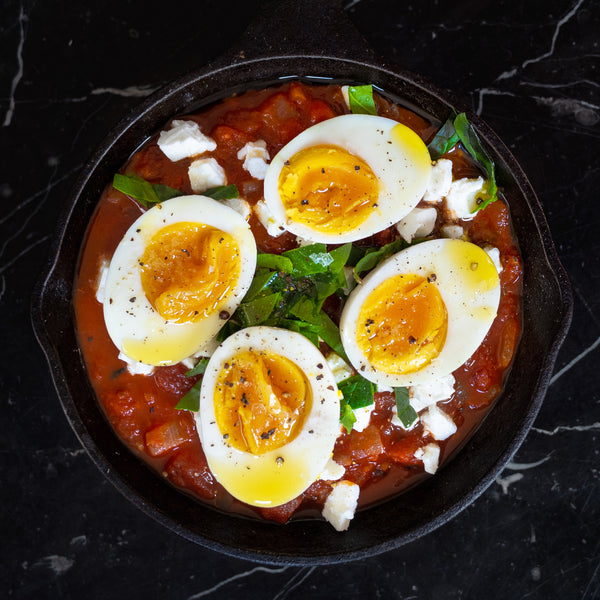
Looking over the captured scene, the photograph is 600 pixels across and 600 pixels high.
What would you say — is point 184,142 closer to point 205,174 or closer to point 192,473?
point 205,174

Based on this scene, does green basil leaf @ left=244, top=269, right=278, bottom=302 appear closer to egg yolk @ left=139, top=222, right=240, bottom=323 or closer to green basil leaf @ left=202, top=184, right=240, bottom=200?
egg yolk @ left=139, top=222, right=240, bottom=323

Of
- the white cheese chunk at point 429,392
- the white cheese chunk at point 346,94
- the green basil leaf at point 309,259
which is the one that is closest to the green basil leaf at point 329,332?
the green basil leaf at point 309,259

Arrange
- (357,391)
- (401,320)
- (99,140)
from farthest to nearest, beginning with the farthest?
1. (99,140)
2. (357,391)
3. (401,320)

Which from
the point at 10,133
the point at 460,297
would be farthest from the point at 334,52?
the point at 10,133

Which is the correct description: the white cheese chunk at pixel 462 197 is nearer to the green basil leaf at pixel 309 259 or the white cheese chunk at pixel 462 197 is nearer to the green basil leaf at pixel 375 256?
the green basil leaf at pixel 375 256

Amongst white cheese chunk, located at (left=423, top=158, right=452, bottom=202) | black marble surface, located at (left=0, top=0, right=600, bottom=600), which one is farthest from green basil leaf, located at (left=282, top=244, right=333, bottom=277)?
black marble surface, located at (left=0, top=0, right=600, bottom=600)

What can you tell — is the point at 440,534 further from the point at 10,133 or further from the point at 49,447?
the point at 10,133

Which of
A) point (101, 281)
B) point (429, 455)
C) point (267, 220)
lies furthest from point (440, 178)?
point (101, 281)
